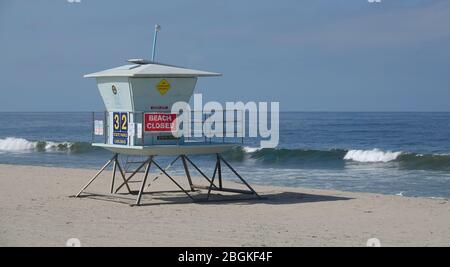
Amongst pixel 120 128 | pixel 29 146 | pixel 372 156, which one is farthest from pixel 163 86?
pixel 29 146

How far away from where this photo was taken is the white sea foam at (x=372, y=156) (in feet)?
133

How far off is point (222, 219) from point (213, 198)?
11.1 ft

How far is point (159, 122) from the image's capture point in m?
17.4

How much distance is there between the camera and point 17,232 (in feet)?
42.5

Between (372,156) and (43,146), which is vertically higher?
(372,156)

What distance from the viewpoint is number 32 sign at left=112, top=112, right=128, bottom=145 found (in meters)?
17.7

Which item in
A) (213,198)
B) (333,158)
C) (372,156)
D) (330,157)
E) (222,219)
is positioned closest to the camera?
(222,219)

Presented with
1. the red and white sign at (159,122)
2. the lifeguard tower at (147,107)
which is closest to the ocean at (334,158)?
the lifeguard tower at (147,107)

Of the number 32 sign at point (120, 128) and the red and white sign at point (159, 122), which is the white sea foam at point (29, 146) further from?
the red and white sign at point (159, 122)

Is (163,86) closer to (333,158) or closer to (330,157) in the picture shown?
(333,158)

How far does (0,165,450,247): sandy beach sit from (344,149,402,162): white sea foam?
20.0 m

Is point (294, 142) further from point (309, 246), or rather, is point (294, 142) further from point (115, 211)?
point (309, 246)

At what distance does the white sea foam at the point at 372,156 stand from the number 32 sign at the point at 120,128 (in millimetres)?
24399
